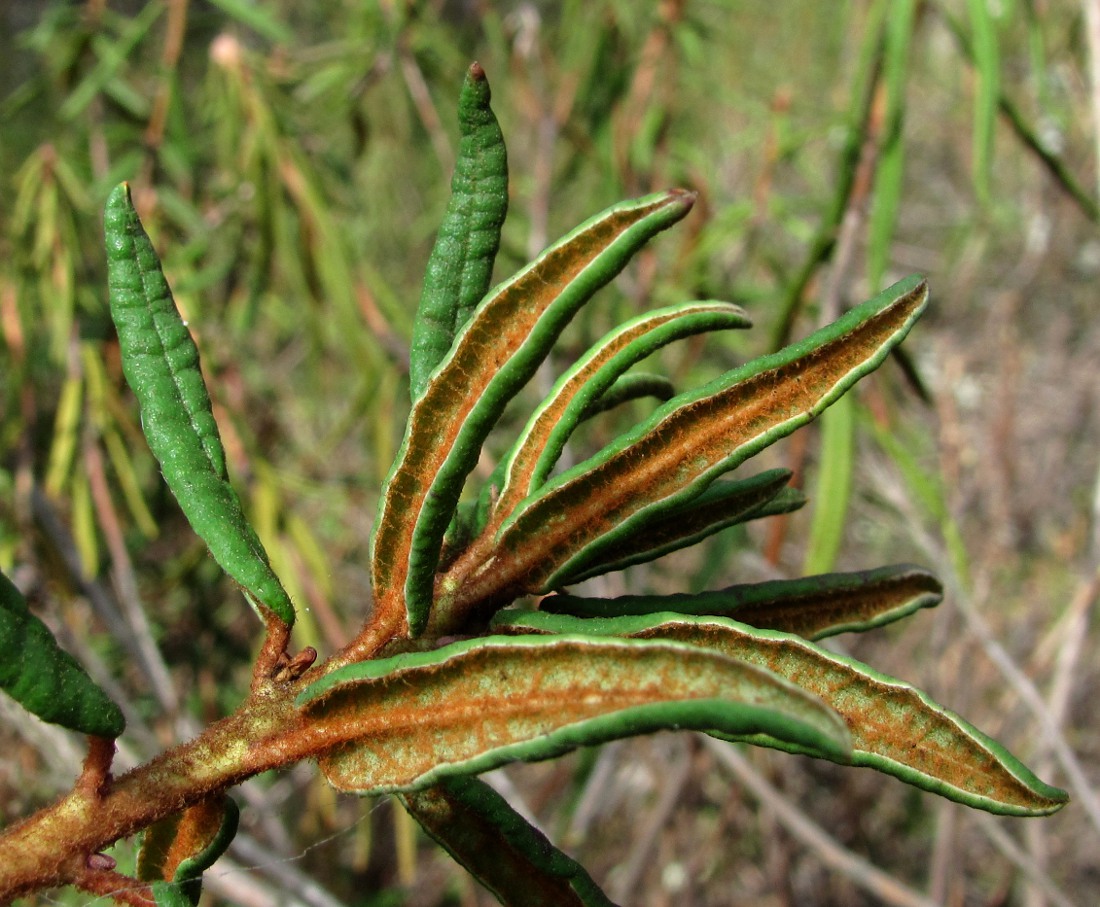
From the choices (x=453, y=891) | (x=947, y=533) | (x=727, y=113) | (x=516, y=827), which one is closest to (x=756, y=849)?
(x=453, y=891)

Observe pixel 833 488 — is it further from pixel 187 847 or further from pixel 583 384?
pixel 187 847

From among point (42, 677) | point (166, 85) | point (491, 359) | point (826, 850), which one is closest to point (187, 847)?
point (42, 677)

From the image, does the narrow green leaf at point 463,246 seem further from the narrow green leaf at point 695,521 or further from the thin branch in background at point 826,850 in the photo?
the thin branch in background at point 826,850

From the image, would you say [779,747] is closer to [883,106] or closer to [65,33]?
[883,106]

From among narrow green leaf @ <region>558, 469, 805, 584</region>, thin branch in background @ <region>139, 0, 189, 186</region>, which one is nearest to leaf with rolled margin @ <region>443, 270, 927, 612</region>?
narrow green leaf @ <region>558, 469, 805, 584</region>

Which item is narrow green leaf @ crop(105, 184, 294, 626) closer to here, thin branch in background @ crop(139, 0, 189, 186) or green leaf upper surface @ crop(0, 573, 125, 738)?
green leaf upper surface @ crop(0, 573, 125, 738)
